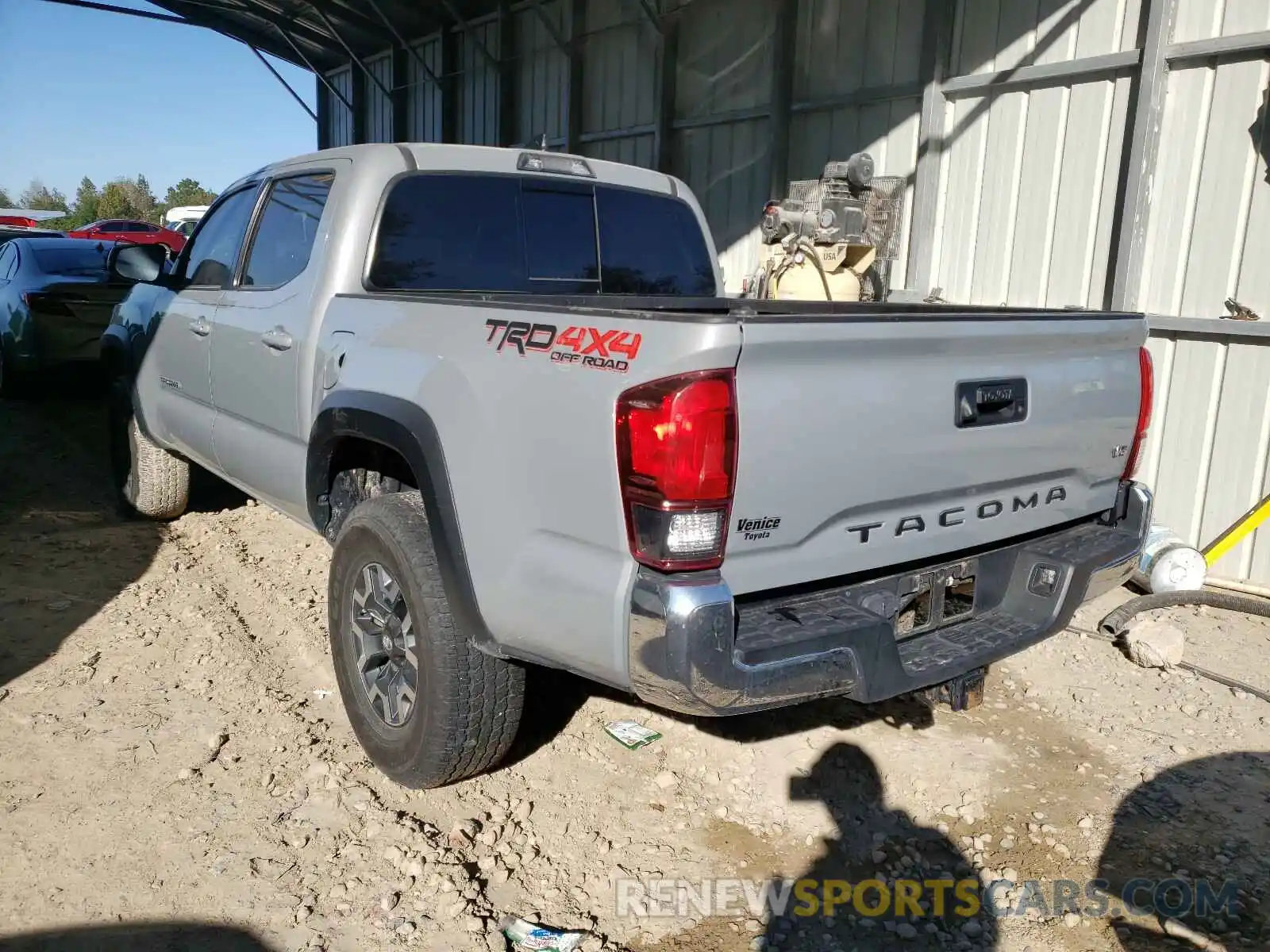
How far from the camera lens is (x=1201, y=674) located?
4480 mm

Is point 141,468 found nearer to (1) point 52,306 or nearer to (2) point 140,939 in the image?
(1) point 52,306

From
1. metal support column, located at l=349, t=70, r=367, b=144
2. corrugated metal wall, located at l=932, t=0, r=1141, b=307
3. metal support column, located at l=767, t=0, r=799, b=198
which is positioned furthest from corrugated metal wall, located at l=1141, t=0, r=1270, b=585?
metal support column, located at l=349, t=70, r=367, b=144

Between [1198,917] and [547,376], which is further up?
[547,376]

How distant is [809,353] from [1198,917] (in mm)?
1995

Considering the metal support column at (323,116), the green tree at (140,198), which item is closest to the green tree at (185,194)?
the green tree at (140,198)

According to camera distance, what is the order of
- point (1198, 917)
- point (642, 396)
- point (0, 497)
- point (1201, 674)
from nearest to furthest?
point (642, 396)
point (1198, 917)
point (1201, 674)
point (0, 497)

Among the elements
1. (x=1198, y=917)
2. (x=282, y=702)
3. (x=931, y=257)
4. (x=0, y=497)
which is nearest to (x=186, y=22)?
(x=0, y=497)

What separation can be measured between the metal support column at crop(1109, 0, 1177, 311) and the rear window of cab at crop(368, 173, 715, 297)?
3.05 meters

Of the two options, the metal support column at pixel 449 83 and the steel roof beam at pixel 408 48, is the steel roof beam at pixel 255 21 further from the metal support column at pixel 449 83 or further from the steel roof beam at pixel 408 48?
the metal support column at pixel 449 83

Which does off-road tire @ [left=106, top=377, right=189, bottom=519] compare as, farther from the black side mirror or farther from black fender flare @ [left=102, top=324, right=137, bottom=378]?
the black side mirror

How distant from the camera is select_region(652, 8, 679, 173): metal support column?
9.80 meters

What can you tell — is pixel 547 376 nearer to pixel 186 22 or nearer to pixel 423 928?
pixel 423 928

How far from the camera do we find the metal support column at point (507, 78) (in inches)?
515

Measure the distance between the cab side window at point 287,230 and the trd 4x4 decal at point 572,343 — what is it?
4.78ft
